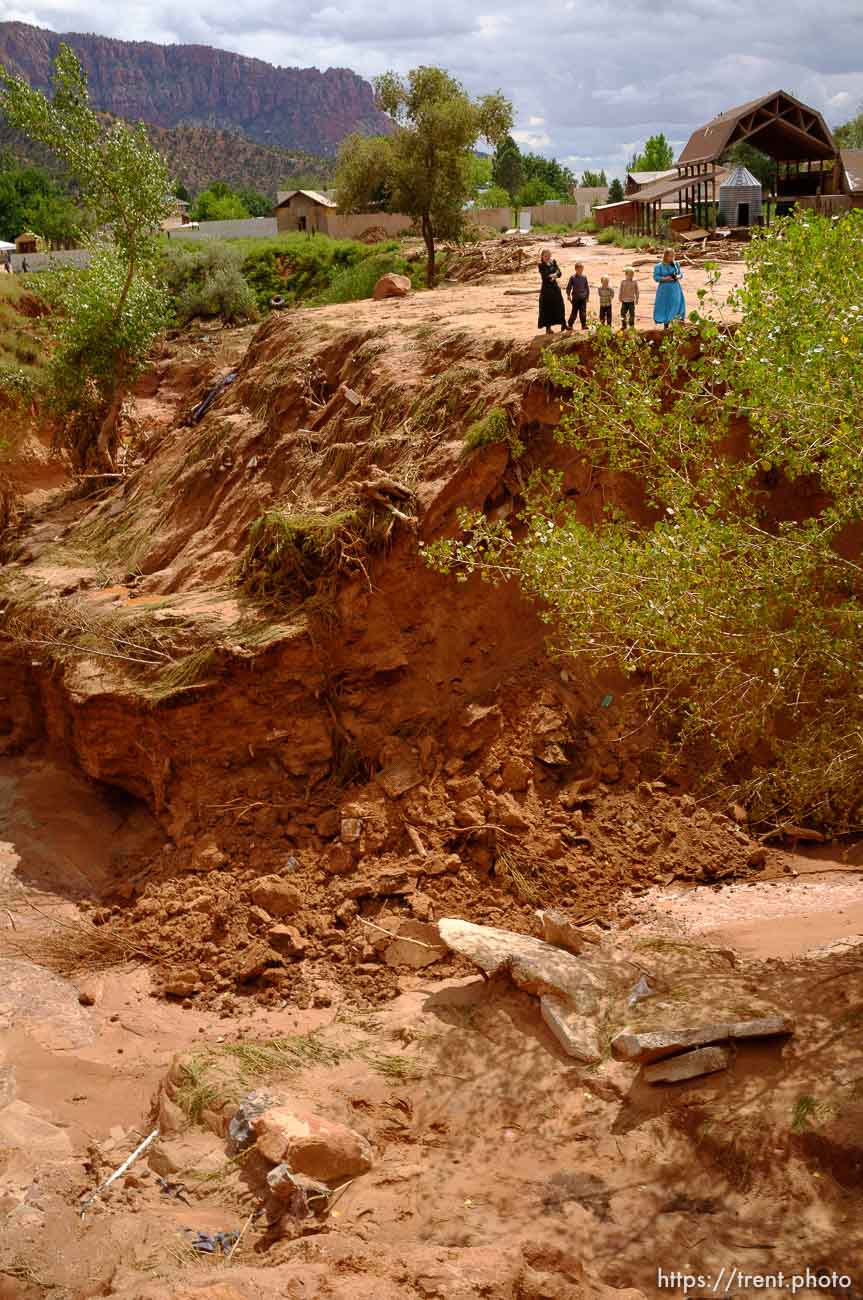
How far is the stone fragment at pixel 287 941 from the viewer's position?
10102mm

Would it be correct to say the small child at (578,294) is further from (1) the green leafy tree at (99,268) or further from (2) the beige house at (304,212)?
(2) the beige house at (304,212)

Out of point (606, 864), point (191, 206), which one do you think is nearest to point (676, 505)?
point (606, 864)

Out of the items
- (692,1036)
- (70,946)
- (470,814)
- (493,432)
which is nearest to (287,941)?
(470,814)

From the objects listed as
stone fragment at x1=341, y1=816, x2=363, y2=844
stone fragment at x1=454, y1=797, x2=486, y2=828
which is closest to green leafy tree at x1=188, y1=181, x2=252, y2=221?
stone fragment at x1=341, y1=816, x2=363, y2=844

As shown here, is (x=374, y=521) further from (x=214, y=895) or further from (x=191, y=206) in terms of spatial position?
(x=191, y=206)

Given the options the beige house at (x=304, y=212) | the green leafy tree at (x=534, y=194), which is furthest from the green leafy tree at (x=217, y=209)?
the beige house at (x=304, y=212)

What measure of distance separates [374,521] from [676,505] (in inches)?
186

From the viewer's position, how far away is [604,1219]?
6281mm

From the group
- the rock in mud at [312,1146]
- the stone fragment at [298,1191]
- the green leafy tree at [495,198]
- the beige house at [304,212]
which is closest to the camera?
the stone fragment at [298,1191]

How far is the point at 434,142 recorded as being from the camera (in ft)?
80.2

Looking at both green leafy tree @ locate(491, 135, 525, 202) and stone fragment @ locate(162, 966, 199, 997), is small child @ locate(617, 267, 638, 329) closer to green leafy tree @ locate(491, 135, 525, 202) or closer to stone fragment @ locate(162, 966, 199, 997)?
stone fragment @ locate(162, 966, 199, 997)

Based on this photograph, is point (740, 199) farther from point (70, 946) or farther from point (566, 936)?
point (70, 946)

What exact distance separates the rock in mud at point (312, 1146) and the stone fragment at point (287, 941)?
287cm

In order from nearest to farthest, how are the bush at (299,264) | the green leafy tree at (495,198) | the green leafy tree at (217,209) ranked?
the bush at (299,264)
the green leafy tree at (495,198)
the green leafy tree at (217,209)
